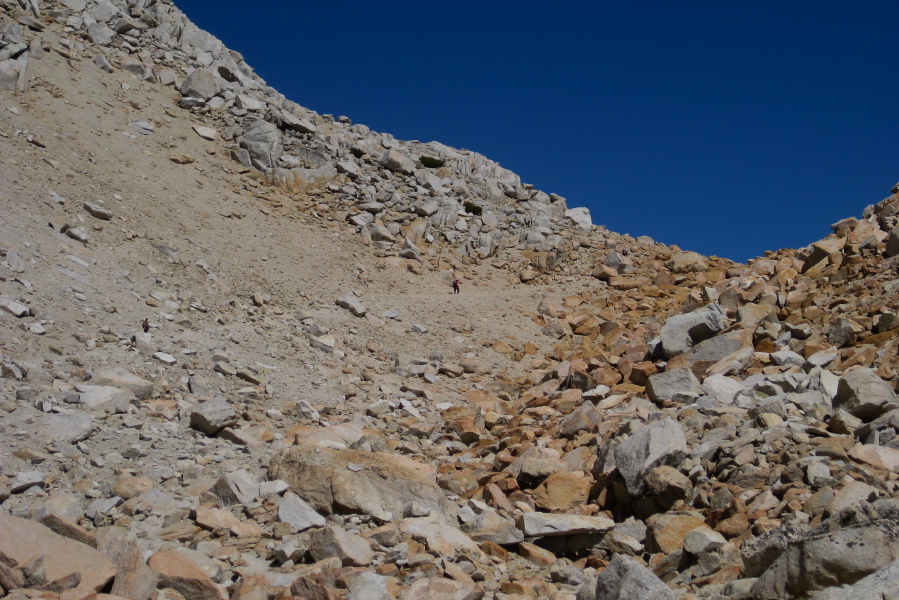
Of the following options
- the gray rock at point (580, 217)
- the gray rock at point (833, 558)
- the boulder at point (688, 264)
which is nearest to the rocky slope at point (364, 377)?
the gray rock at point (833, 558)

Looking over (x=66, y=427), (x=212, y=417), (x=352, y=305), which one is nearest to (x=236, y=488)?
(x=212, y=417)

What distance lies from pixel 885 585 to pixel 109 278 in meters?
14.9

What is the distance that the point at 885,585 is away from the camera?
14.8 ft

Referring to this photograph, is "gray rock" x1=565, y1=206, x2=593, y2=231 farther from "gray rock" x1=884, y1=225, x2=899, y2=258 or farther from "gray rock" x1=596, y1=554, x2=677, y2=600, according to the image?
"gray rock" x1=596, y1=554, x2=677, y2=600

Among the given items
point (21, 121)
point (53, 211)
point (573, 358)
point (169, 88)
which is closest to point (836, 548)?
point (573, 358)

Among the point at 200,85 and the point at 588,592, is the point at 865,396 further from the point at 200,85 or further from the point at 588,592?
the point at 200,85

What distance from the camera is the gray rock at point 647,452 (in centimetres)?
843

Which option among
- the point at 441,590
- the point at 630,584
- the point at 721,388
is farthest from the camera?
the point at 721,388

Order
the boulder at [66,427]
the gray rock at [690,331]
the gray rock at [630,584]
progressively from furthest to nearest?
the gray rock at [690,331] < the boulder at [66,427] < the gray rock at [630,584]

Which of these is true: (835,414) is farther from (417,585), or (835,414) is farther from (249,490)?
(249,490)

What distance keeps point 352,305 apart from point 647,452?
12327 millimetres

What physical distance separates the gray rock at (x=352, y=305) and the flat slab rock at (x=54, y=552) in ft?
45.1

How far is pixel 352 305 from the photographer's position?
64.0 feet

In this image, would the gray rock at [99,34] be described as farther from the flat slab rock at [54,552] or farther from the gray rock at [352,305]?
the flat slab rock at [54,552]
